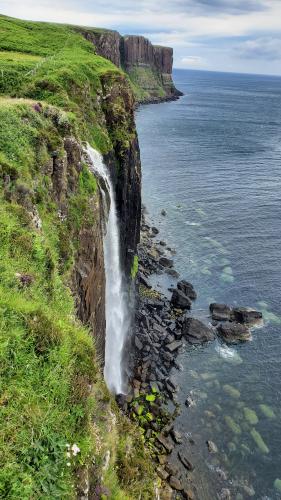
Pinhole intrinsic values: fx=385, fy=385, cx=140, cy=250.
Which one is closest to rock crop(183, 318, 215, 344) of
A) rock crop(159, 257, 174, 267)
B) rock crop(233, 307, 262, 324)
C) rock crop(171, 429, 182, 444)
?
rock crop(233, 307, 262, 324)

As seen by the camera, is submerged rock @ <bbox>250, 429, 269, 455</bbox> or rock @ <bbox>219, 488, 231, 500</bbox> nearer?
rock @ <bbox>219, 488, 231, 500</bbox>

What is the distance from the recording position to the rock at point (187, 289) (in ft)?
151

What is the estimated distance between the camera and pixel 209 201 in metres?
72.8

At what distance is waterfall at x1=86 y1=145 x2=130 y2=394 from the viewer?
28391 mm

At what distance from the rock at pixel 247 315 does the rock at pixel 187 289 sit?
5413 mm

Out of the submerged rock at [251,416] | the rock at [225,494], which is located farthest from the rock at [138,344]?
the rock at [225,494]

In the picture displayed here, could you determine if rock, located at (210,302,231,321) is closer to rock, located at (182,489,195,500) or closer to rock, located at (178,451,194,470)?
rock, located at (178,451,194,470)

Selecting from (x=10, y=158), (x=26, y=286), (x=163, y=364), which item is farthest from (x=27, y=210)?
(x=163, y=364)

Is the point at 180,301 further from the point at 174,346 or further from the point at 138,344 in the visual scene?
the point at 138,344

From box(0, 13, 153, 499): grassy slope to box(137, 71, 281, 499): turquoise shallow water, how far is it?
33.8 ft

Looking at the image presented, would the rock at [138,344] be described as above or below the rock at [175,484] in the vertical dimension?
above

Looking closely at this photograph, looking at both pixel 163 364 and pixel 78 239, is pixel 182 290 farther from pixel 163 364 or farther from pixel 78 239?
pixel 78 239

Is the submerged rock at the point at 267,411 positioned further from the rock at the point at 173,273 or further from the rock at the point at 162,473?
the rock at the point at 173,273

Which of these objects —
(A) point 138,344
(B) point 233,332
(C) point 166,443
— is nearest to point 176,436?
(C) point 166,443
